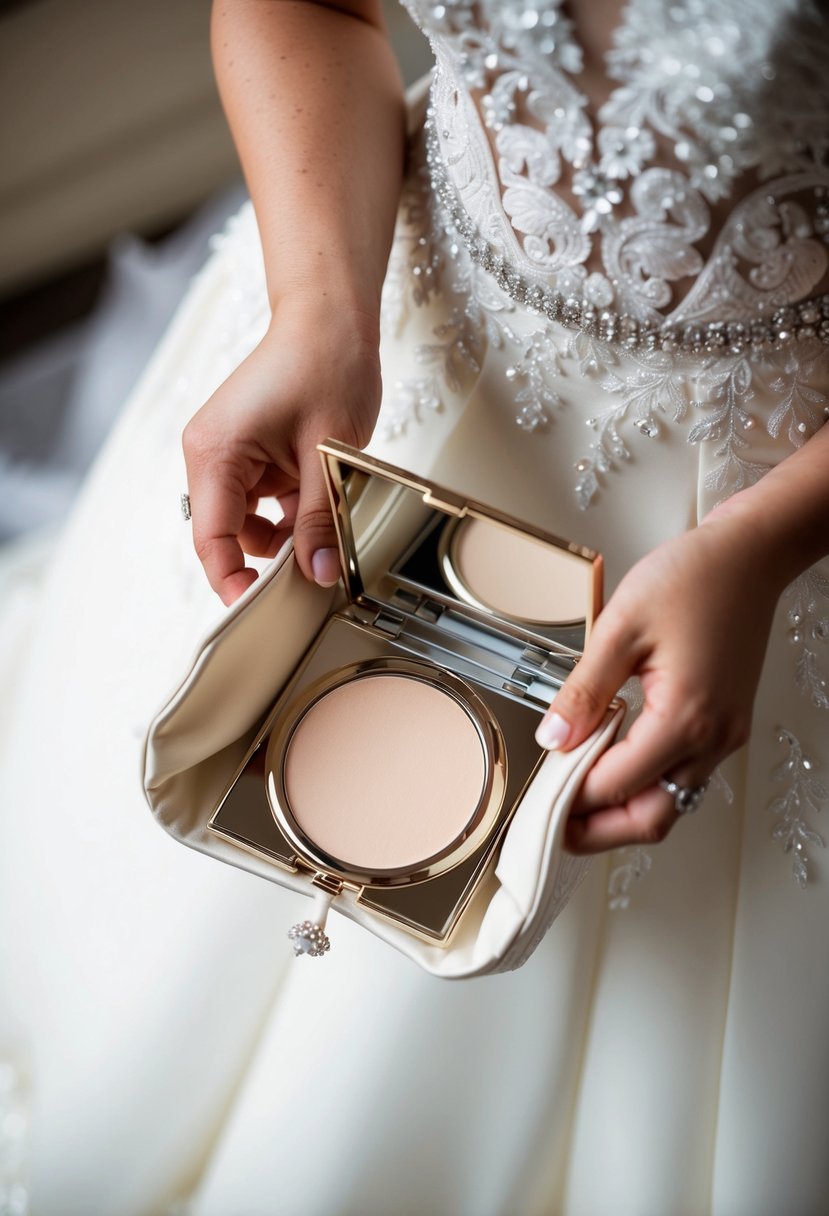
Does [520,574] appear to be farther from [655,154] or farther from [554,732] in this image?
[655,154]

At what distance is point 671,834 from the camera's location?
2.71 feet

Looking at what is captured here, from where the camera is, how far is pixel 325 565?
708 mm

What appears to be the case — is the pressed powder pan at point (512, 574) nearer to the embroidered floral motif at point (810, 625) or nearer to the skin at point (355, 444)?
the skin at point (355, 444)

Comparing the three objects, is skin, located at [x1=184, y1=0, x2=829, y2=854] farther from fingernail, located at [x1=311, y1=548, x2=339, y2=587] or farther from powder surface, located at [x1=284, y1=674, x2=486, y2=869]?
powder surface, located at [x1=284, y1=674, x2=486, y2=869]

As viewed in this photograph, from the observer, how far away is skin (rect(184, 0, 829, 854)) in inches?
24.5

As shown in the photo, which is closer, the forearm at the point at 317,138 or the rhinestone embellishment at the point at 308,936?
the rhinestone embellishment at the point at 308,936

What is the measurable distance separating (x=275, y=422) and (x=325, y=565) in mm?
141

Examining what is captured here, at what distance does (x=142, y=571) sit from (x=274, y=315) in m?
0.35

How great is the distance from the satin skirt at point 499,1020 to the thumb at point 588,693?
22cm

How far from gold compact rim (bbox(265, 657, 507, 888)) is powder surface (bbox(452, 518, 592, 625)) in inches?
3.2

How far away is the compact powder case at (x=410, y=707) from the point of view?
0.66 m

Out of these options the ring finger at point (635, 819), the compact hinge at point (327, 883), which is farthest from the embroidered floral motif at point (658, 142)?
the compact hinge at point (327, 883)

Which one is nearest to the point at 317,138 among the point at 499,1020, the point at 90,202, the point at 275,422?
the point at 275,422

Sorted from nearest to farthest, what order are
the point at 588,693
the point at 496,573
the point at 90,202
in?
the point at 588,693
the point at 496,573
the point at 90,202
